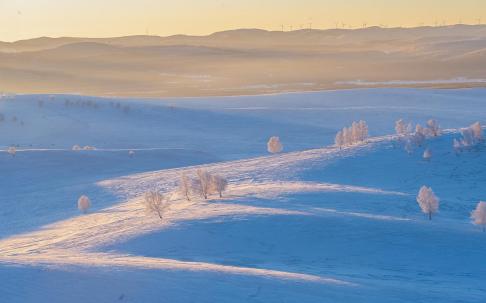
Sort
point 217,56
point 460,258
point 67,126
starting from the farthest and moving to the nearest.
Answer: point 217,56, point 67,126, point 460,258

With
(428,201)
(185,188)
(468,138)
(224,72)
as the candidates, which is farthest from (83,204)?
(224,72)

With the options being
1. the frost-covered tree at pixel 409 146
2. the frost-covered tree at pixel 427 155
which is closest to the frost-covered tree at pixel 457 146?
the frost-covered tree at pixel 427 155

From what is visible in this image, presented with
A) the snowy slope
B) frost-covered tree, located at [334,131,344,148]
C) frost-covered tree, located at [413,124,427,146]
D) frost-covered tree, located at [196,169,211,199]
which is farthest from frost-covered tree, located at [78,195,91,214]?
frost-covered tree, located at [413,124,427,146]

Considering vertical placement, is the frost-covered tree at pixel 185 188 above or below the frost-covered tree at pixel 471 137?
below

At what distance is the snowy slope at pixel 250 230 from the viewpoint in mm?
13227

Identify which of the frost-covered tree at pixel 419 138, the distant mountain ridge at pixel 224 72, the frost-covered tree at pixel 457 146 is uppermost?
the distant mountain ridge at pixel 224 72

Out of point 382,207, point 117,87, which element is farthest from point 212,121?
point 117,87

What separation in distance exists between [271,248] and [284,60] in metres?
172

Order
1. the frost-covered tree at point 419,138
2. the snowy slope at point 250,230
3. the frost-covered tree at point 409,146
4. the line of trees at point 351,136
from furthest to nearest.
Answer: the line of trees at point 351,136 → the frost-covered tree at point 419,138 → the frost-covered tree at point 409,146 → the snowy slope at point 250,230

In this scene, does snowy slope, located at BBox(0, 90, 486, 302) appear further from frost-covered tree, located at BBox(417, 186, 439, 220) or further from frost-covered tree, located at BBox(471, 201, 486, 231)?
frost-covered tree, located at BBox(417, 186, 439, 220)

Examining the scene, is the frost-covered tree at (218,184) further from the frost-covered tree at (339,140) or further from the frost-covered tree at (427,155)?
the frost-covered tree at (339,140)

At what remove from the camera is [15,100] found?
5472 centimetres

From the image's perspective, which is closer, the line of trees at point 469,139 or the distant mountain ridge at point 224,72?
the line of trees at point 469,139

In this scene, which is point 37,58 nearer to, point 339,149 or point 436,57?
point 436,57
